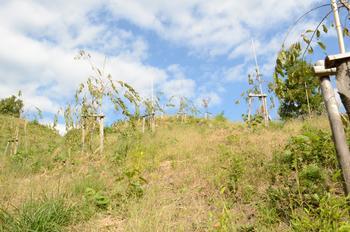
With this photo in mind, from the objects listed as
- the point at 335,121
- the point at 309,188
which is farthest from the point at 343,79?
the point at 309,188

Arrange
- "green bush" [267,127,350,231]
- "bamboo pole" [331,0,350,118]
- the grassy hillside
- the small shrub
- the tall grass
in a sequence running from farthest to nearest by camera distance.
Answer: the small shrub
the tall grass
the grassy hillside
"green bush" [267,127,350,231]
"bamboo pole" [331,0,350,118]

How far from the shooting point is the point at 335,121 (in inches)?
107

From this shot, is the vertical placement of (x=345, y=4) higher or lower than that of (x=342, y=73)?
higher

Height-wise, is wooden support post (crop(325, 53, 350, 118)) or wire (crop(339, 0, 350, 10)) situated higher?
wire (crop(339, 0, 350, 10))

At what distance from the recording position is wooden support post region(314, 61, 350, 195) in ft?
8.59

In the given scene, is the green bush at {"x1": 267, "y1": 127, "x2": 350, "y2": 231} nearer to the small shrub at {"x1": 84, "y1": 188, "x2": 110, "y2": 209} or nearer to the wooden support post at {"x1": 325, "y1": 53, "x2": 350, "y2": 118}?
the wooden support post at {"x1": 325, "y1": 53, "x2": 350, "y2": 118}

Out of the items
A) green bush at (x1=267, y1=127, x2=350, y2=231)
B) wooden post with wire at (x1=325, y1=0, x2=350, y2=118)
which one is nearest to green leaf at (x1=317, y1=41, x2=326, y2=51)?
wooden post with wire at (x1=325, y1=0, x2=350, y2=118)

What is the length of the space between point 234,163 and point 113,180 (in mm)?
2002

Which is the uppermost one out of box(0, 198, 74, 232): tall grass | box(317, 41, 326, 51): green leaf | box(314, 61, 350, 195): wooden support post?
box(317, 41, 326, 51): green leaf

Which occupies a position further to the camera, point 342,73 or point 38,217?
point 38,217

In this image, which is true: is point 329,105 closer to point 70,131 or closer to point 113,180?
point 113,180

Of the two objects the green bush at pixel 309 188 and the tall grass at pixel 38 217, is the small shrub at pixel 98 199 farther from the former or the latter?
the green bush at pixel 309 188

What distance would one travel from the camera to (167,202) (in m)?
4.11

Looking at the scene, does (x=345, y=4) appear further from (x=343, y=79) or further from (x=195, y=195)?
(x=195, y=195)
